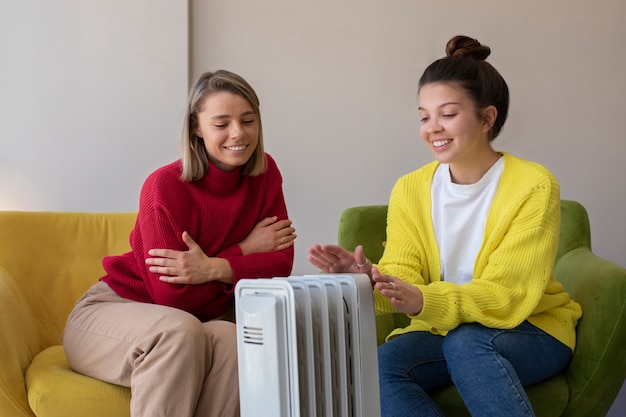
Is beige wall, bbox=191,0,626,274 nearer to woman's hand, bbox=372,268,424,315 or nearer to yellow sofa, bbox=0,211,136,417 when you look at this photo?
yellow sofa, bbox=0,211,136,417

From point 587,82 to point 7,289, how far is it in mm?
2206

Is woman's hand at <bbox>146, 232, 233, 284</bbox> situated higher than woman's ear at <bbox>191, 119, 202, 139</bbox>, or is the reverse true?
woman's ear at <bbox>191, 119, 202, 139</bbox>

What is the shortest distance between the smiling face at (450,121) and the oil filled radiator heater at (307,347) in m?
0.48

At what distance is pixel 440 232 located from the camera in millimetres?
1891

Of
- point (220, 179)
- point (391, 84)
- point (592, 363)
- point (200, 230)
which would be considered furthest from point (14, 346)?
point (391, 84)

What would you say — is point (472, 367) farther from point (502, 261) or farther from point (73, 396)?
point (73, 396)

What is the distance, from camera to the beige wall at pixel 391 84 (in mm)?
2801

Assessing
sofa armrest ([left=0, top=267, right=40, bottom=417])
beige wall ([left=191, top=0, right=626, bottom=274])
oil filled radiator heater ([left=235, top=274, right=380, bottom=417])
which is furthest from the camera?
beige wall ([left=191, top=0, right=626, bottom=274])

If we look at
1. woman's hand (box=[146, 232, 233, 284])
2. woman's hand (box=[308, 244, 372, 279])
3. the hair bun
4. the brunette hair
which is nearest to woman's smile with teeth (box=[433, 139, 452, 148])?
the brunette hair

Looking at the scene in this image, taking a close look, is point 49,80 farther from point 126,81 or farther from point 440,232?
point 440,232

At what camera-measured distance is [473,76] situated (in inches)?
71.7

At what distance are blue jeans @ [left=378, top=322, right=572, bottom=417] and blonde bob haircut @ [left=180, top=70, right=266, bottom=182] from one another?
635 mm

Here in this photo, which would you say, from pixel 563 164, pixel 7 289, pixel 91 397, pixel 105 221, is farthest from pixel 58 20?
pixel 563 164

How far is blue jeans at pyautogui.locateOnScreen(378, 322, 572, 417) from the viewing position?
1595 mm
